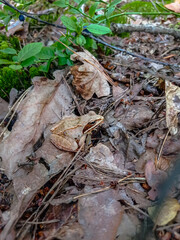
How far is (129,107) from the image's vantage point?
2354 mm

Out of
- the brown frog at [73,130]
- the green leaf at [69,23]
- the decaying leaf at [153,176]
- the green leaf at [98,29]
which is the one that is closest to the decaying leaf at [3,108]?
the brown frog at [73,130]

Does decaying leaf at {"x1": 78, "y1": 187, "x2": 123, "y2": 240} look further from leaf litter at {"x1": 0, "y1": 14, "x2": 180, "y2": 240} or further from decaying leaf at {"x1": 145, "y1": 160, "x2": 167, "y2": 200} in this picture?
decaying leaf at {"x1": 145, "y1": 160, "x2": 167, "y2": 200}

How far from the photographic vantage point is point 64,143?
6.66 feet

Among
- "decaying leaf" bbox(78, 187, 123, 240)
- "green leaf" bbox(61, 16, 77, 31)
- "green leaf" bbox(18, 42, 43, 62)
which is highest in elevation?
"green leaf" bbox(61, 16, 77, 31)

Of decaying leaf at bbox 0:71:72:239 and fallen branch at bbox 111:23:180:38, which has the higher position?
fallen branch at bbox 111:23:180:38

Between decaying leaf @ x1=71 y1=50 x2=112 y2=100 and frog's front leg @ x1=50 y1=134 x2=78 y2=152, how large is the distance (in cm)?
66

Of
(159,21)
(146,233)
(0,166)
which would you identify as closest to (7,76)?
(0,166)

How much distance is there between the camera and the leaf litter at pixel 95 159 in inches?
59.3

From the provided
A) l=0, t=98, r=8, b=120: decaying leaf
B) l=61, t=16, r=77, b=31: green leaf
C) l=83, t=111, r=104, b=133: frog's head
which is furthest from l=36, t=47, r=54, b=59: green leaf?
l=83, t=111, r=104, b=133: frog's head

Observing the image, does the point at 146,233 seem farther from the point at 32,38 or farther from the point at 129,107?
the point at 32,38

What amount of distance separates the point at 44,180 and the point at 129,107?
1.25 meters

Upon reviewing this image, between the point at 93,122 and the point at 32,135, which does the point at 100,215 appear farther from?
the point at 32,135

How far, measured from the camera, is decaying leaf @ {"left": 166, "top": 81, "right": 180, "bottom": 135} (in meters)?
1.98

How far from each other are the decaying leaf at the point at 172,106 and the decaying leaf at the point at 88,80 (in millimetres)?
718
